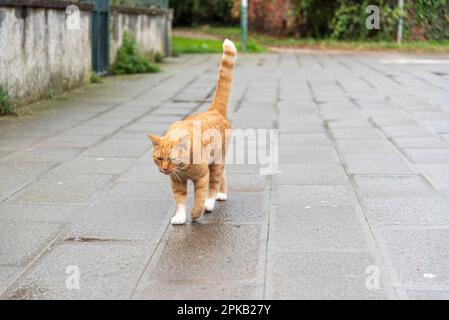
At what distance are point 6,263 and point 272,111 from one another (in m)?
6.13

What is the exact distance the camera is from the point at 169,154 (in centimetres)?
427

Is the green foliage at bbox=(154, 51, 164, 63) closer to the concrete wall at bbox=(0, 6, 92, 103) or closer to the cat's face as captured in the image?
the concrete wall at bbox=(0, 6, 92, 103)

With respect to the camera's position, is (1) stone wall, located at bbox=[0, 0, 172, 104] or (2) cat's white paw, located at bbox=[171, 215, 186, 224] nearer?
(2) cat's white paw, located at bbox=[171, 215, 186, 224]

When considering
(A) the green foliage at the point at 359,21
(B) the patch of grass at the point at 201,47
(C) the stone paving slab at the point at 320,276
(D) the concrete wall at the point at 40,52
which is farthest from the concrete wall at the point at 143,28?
(C) the stone paving slab at the point at 320,276

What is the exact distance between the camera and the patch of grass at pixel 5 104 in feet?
28.8

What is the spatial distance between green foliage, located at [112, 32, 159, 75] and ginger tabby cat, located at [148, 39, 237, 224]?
9.49 metres

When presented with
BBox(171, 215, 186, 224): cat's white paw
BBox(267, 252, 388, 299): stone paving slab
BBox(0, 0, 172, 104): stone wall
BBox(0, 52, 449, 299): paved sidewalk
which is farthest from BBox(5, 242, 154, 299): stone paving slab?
BBox(0, 0, 172, 104): stone wall

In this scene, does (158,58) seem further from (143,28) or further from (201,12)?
(201,12)

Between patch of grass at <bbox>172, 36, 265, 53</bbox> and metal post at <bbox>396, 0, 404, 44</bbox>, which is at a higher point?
metal post at <bbox>396, 0, 404, 44</bbox>

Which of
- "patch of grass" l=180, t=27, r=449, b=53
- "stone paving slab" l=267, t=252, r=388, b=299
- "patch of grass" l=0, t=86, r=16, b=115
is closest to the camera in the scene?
"stone paving slab" l=267, t=252, r=388, b=299

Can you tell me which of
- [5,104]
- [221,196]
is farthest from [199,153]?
[5,104]

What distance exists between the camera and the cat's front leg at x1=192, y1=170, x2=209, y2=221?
4533 mm

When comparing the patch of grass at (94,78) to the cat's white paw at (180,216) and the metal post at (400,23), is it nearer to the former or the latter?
the cat's white paw at (180,216)

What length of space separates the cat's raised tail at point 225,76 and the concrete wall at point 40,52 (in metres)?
4.65
